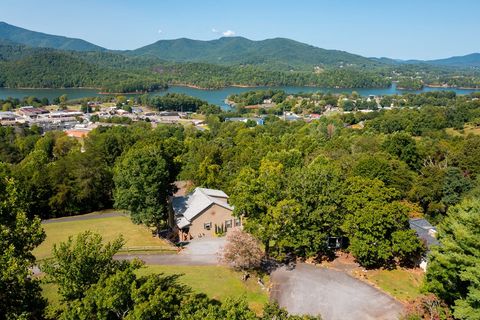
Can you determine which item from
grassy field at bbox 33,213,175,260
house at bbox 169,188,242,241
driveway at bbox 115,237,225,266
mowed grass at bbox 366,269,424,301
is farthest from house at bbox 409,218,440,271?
grassy field at bbox 33,213,175,260

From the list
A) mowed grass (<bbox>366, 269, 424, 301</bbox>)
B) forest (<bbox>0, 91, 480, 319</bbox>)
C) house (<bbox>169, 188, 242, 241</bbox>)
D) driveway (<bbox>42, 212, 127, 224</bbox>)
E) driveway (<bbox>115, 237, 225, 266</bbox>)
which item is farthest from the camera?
driveway (<bbox>42, 212, 127, 224</bbox>)

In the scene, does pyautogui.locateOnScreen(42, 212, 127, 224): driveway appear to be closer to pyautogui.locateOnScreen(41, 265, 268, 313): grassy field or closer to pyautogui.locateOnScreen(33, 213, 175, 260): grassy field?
pyautogui.locateOnScreen(33, 213, 175, 260): grassy field

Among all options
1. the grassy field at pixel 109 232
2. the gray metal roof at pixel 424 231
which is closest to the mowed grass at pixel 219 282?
the grassy field at pixel 109 232

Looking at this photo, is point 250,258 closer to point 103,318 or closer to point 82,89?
point 103,318

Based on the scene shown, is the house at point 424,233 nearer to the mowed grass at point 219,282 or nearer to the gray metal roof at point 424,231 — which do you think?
the gray metal roof at point 424,231

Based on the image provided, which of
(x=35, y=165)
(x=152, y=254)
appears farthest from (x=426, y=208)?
(x=35, y=165)

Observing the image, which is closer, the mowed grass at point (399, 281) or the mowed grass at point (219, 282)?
the mowed grass at point (219, 282)
